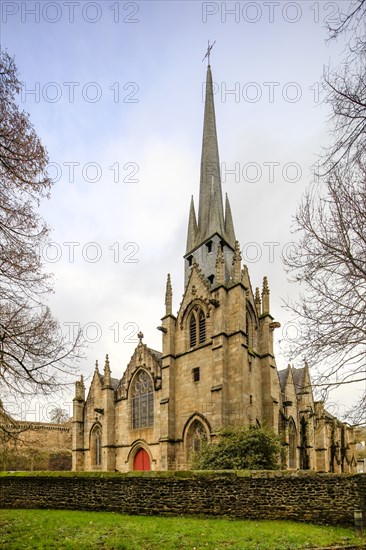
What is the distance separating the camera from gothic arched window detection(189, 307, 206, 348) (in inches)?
1049

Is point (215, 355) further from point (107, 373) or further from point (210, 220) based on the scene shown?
point (107, 373)

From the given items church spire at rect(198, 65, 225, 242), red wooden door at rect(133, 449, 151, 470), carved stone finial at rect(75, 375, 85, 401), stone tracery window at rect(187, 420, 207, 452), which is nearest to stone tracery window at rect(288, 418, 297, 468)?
stone tracery window at rect(187, 420, 207, 452)

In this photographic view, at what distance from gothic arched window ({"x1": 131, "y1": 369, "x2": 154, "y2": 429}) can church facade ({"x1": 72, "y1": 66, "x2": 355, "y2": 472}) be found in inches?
2.9

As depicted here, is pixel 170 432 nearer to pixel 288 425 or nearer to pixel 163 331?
pixel 163 331

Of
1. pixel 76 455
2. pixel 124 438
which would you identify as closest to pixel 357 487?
pixel 124 438

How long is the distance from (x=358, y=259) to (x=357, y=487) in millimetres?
6891

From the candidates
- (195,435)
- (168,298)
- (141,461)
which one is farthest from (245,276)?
(141,461)

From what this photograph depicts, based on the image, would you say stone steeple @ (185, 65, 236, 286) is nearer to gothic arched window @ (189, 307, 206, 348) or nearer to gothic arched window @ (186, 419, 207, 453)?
gothic arched window @ (189, 307, 206, 348)

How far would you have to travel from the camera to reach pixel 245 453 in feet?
58.9

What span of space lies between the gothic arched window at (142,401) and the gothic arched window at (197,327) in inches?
219

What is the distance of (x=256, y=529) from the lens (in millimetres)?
10172

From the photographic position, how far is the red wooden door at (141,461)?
28.8m

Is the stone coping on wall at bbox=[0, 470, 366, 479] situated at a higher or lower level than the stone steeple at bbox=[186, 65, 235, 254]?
lower

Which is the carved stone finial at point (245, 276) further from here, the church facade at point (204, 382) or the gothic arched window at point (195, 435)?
the gothic arched window at point (195, 435)
